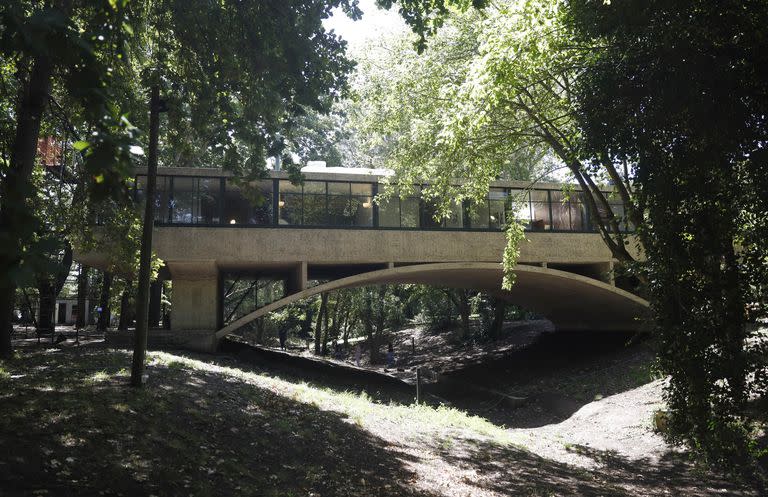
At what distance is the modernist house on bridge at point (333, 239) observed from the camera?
755 inches

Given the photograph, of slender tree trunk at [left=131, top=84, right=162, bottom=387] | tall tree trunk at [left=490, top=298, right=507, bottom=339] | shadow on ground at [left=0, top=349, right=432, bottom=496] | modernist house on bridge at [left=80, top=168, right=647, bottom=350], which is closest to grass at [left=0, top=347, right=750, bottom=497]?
shadow on ground at [left=0, top=349, right=432, bottom=496]

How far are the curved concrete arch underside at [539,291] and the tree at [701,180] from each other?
12.4 meters

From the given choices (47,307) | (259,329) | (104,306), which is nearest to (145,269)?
(47,307)

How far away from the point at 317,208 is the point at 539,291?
37.0 feet

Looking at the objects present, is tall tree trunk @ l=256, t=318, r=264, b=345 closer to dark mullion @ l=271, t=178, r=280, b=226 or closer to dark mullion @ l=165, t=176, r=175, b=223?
dark mullion @ l=271, t=178, r=280, b=226

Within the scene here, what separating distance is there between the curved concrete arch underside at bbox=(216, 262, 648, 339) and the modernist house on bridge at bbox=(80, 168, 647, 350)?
0.26 feet

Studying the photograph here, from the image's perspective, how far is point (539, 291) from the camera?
1003 inches

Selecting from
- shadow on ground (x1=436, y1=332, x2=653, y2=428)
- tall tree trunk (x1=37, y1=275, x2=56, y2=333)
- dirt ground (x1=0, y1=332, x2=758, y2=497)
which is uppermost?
tall tree trunk (x1=37, y1=275, x2=56, y2=333)

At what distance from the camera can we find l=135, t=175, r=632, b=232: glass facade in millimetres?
19339

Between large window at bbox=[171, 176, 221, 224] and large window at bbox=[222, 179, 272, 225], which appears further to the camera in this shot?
large window at bbox=[222, 179, 272, 225]

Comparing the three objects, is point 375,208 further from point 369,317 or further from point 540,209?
point 369,317

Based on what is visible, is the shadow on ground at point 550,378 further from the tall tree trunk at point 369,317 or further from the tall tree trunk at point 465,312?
the tall tree trunk at point 369,317

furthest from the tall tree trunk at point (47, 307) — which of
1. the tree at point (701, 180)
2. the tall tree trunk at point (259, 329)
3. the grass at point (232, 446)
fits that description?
the tree at point (701, 180)

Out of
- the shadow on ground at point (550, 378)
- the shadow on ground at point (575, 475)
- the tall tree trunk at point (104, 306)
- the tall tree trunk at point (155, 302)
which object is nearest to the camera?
the shadow on ground at point (575, 475)
